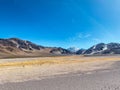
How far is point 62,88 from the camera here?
19594 millimetres

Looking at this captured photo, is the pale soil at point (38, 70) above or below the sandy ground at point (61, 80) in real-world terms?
above

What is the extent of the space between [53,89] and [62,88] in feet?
2.83

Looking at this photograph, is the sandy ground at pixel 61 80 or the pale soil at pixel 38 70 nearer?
the sandy ground at pixel 61 80

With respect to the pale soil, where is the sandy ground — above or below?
below

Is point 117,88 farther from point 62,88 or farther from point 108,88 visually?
point 62,88

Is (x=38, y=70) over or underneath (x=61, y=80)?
over

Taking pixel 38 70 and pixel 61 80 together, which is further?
pixel 38 70

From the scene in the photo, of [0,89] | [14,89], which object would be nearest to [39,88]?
[14,89]

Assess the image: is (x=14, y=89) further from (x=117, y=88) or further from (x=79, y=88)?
(x=117, y=88)

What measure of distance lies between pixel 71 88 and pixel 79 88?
0.70 m

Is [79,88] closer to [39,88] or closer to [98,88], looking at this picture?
[98,88]

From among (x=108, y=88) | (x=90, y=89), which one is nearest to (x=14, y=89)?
(x=90, y=89)

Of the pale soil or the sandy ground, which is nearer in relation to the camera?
the sandy ground

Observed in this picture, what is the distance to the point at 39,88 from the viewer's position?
19.8 meters
